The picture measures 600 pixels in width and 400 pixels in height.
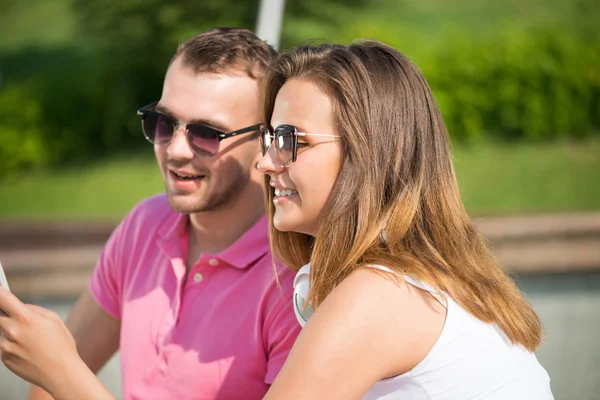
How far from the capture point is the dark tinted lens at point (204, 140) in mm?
2227

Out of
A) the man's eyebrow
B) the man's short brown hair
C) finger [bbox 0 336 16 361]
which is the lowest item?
finger [bbox 0 336 16 361]

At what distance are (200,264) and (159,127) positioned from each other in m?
0.42

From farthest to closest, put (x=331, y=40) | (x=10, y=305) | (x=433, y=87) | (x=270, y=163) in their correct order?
(x=331, y=40)
(x=433, y=87)
(x=270, y=163)
(x=10, y=305)

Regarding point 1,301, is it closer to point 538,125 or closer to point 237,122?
point 237,122

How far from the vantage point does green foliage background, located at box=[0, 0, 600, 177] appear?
27.2 feet

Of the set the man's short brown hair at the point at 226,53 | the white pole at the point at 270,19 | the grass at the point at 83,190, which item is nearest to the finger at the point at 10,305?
the man's short brown hair at the point at 226,53

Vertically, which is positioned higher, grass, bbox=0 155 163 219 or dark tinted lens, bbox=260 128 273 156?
dark tinted lens, bbox=260 128 273 156

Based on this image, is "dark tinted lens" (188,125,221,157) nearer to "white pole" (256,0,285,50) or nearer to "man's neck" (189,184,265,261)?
"man's neck" (189,184,265,261)

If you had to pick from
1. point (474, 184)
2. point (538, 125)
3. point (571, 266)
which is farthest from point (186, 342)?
point (538, 125)

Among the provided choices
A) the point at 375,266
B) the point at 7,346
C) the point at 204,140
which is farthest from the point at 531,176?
the point at 7,346

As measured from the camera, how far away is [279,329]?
199 centimetres

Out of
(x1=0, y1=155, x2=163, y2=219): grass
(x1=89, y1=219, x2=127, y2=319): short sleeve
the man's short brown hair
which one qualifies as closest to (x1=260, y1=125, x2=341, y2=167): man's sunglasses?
the man's short brown hair

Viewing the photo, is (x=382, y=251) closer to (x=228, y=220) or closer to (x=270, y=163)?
(x=270, y=163)

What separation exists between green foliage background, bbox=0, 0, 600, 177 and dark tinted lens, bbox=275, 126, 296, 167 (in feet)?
21.6
